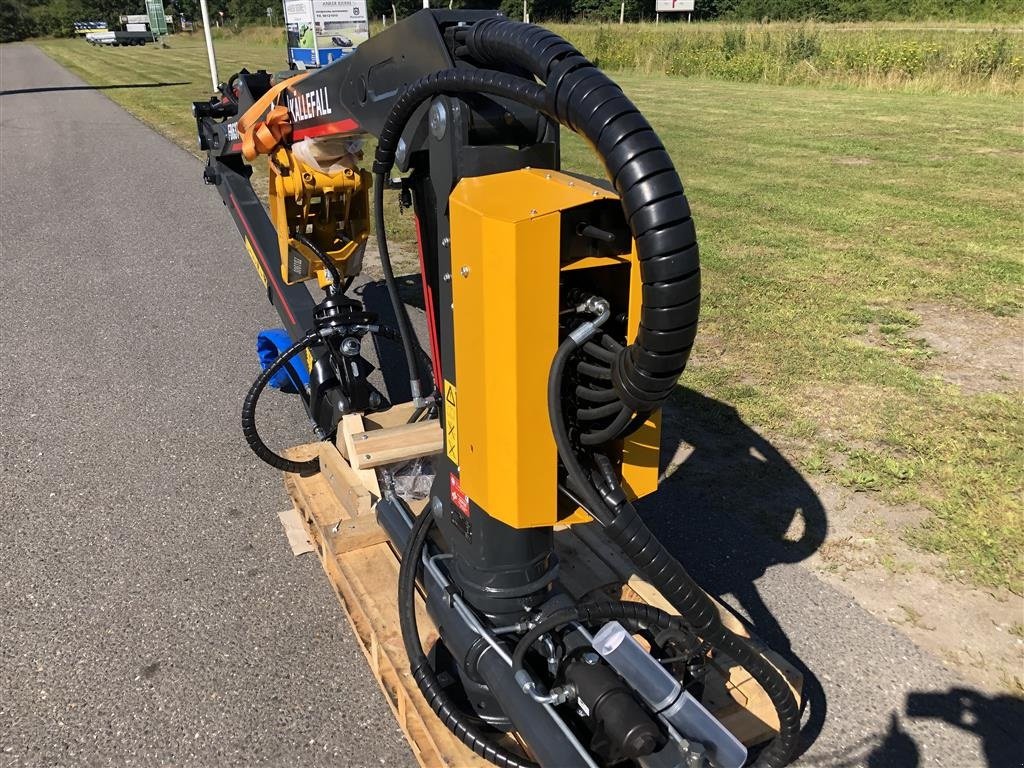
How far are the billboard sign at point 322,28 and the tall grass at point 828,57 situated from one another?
33.1ft

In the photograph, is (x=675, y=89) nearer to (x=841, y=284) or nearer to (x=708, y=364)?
(x=841, y=284)

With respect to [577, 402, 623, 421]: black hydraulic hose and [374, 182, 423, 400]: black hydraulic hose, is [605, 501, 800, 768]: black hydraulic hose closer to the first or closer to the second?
[577, 402, 623, 421]: black hydraulic hose

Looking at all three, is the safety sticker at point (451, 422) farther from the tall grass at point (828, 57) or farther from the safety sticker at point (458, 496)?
the tall grass at point (828, 57)

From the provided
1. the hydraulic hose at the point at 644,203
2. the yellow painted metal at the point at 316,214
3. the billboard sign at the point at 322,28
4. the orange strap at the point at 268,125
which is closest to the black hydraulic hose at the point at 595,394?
the hydraulic hose at the point at 644,203

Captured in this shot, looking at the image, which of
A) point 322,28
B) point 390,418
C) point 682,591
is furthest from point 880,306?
point 322,28

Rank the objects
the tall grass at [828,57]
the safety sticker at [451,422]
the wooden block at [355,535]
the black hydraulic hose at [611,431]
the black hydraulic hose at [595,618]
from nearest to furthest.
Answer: the black hydraulic hose at [611,431]
the black hydraulic hose at [595,618]
the safety sticker at [451,422]
the wooden block at [355,535]
the tall grass at [828,57]

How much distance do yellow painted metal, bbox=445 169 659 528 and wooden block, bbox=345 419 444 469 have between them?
2.90 feet

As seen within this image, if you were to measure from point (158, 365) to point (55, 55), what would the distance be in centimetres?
4440

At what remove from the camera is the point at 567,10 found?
55562mm

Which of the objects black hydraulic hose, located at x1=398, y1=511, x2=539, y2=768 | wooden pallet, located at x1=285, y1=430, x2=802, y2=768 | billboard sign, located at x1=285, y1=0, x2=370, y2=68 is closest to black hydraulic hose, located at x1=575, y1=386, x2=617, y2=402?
black hydraulic hose, located at x1=398, y1=511, x2=539, y2=768

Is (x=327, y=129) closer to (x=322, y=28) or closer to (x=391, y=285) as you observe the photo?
(x=391, y=285)

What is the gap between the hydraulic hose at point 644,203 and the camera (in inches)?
55.2

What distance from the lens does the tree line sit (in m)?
39.1

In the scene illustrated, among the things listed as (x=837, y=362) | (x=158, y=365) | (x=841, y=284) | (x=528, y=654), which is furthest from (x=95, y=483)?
(x=841, y=284)
